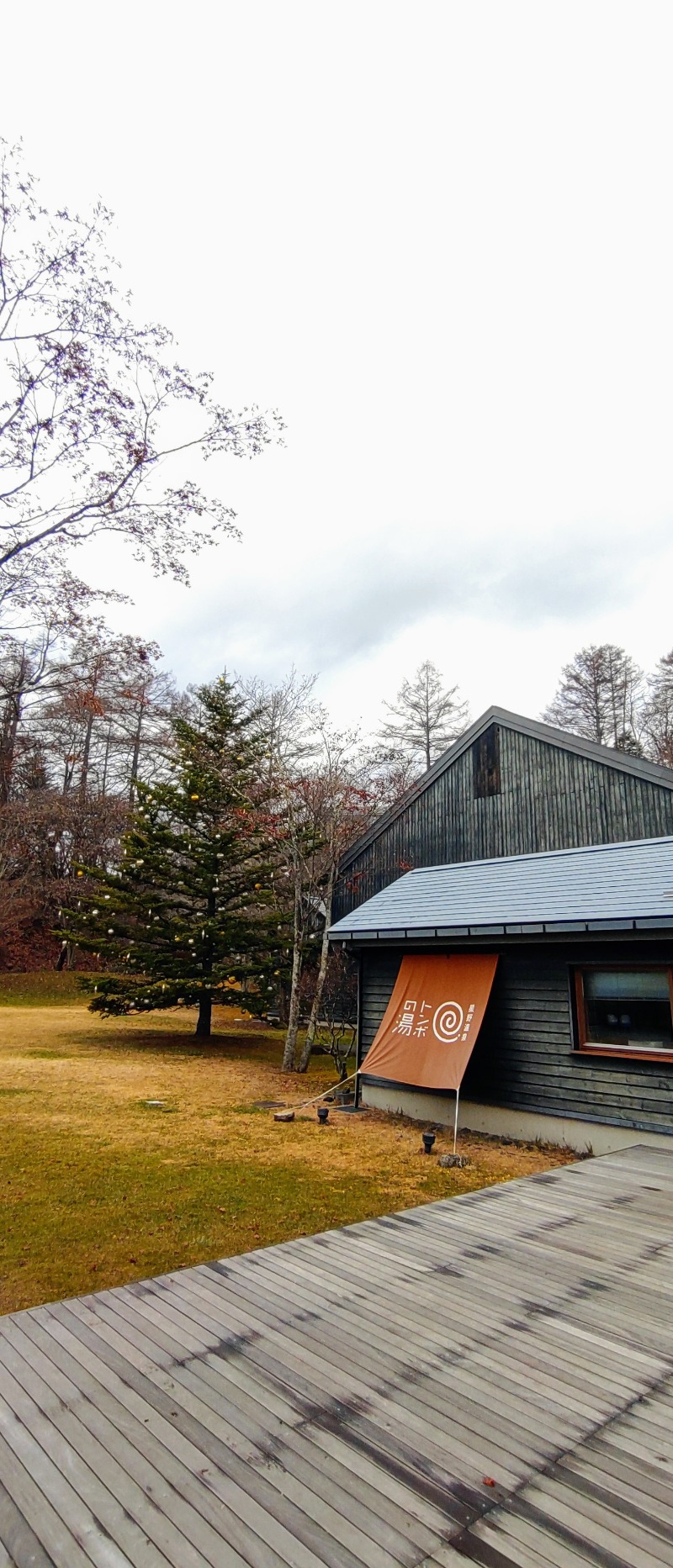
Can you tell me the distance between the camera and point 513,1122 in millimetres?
8195

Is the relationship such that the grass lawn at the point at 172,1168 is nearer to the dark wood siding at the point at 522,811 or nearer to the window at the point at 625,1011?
the window at the point at 625,1011

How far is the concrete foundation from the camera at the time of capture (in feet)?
23.4

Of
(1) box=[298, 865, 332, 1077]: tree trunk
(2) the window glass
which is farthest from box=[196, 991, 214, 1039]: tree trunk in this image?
(2) the window glass

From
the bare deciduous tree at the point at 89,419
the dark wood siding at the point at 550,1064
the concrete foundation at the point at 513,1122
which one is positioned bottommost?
the concrete foundation at the point at 513,1122

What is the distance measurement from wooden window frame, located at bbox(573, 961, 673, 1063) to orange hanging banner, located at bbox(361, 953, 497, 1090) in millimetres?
1010

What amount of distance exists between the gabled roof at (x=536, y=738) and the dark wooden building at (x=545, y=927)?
0.03 m

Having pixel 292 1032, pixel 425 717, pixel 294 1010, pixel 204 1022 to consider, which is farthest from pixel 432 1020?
pixel 425 717

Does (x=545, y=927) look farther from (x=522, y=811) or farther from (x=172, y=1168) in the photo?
(x=172, y=1168)

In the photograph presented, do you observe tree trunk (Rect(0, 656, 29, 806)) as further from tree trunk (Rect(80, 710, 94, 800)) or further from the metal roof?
the metal roof

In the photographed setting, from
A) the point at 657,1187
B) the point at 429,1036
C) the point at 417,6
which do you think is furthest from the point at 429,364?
the point at 657,1187

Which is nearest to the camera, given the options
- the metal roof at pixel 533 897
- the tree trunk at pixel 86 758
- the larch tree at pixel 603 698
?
the metal roof at pixel 533 897

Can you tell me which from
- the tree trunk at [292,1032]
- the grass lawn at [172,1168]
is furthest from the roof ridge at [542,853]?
the grass lawn at [172,1168]

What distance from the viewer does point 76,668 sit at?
7.32 metres

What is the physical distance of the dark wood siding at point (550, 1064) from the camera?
7.08 m
